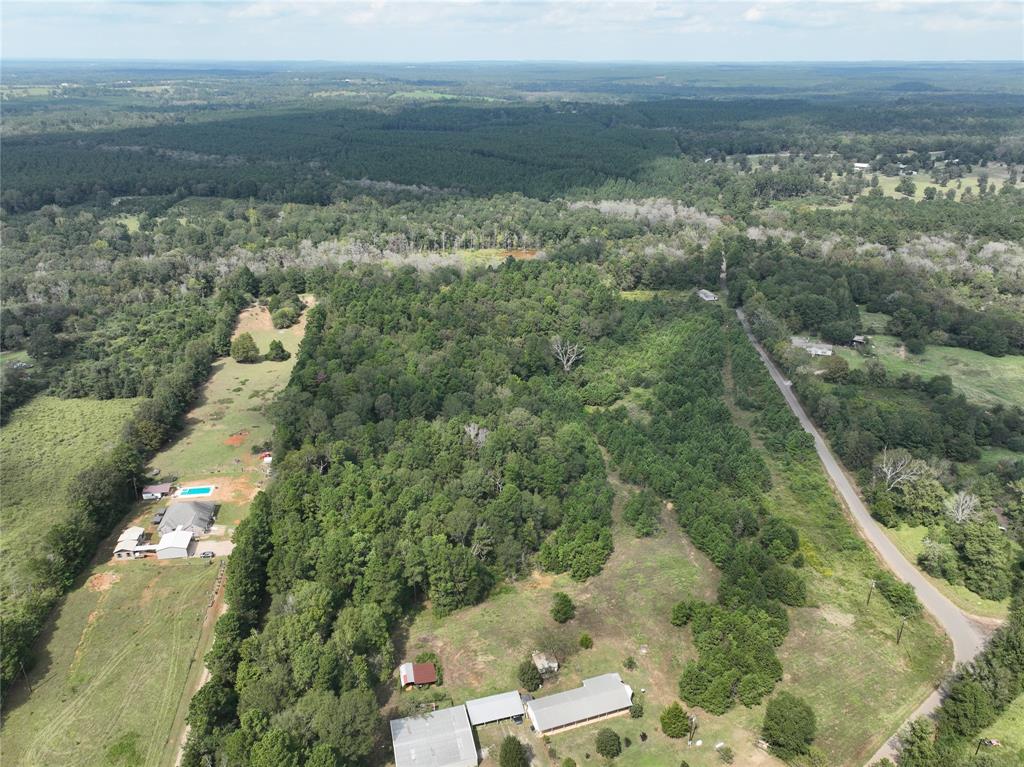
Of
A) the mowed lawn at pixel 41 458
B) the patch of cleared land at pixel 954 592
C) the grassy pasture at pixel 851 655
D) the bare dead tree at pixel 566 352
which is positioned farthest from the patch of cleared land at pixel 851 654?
the mowed lawn at pixel 41 458

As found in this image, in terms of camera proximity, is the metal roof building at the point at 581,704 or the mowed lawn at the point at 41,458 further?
the mowed lawn at the point at 41,458

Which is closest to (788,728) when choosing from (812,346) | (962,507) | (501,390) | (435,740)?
(435,740)

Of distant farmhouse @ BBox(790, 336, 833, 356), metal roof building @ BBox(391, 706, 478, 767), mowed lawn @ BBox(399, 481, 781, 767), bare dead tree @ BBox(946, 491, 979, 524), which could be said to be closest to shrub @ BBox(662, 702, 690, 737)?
mowed lawn @ BBox(399, 481, 781, 767)

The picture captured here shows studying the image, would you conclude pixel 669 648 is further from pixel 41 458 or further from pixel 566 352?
pixel 41 458

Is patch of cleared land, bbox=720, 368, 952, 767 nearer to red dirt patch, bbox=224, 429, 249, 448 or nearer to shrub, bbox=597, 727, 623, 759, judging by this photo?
shrub, bbox=597, 727, 623, 759

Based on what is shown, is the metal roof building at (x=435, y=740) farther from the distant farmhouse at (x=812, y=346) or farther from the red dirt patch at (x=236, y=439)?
the distant farmhouse at (x=812, y=346)

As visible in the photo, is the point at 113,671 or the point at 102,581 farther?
the point at 102,581
